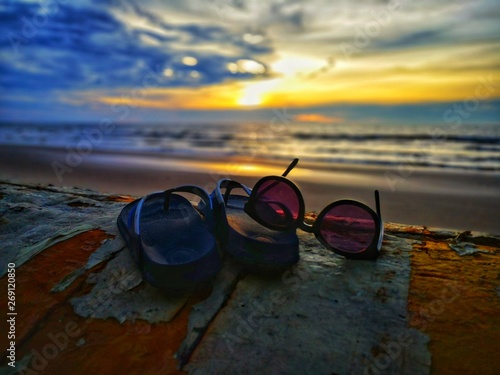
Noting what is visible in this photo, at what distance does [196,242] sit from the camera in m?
1.82

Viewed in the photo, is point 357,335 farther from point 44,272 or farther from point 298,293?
point 44,272

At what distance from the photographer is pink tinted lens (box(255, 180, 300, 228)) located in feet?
6.55

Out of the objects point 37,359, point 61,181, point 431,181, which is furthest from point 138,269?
point 431,181

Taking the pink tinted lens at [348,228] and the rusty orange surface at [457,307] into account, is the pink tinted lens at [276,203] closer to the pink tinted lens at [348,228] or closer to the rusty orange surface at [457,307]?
the pink tinted lens at [348,228]

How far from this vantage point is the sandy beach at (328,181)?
217 inches

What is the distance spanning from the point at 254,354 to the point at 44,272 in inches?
47.6

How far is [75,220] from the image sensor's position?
7.73ft

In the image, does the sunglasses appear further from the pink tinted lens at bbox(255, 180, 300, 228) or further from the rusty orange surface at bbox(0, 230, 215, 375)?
the rusty orange surface at bbox(0, 230, 215, 375)

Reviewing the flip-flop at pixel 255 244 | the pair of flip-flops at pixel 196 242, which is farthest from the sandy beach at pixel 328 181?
the flip-flop at pixel 255 244

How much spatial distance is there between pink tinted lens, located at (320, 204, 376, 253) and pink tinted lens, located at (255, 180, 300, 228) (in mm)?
202

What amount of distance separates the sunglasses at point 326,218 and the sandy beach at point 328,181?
11.0 ft

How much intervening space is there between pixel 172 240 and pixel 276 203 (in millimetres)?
633

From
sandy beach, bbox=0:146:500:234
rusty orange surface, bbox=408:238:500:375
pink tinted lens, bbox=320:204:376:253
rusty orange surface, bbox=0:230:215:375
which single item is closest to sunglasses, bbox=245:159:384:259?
pink tinted lens, bbox=320:204:376:253

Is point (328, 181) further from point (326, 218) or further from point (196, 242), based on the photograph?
point (196, 242)
